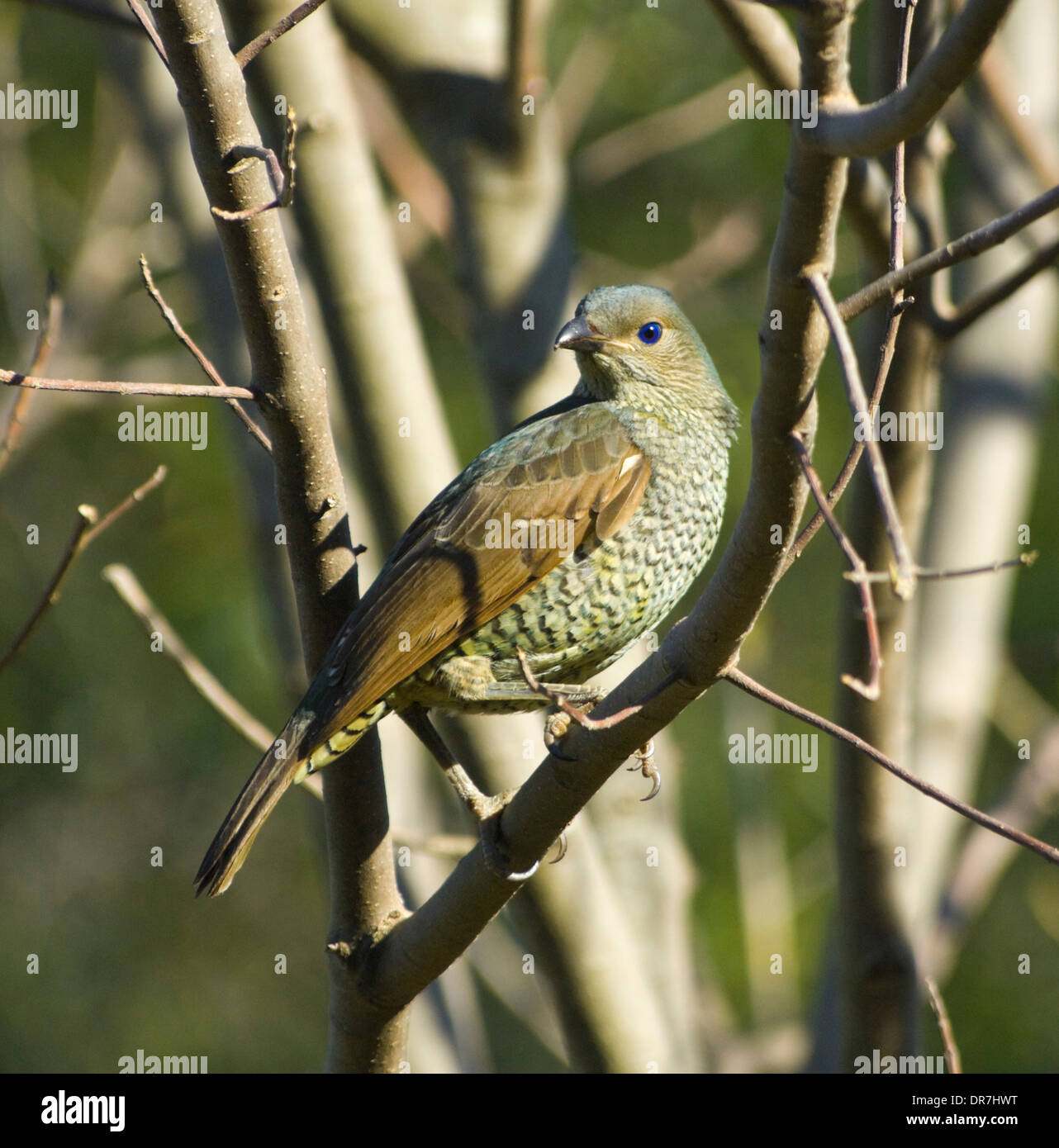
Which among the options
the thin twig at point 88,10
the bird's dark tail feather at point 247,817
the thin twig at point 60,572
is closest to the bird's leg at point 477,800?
the bird's dark tail feather at point 247,817

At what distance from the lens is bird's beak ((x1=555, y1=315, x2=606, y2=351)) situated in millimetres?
3586

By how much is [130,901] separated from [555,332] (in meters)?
6.41

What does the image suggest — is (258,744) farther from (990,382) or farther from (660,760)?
(990,382)

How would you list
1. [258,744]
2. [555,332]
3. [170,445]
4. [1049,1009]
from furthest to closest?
[170,445]
[1049,1009]
[555,332]
[258,744]

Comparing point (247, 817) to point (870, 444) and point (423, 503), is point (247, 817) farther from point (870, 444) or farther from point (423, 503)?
point (870, 444)

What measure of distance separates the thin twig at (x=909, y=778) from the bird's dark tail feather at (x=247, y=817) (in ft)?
3.77

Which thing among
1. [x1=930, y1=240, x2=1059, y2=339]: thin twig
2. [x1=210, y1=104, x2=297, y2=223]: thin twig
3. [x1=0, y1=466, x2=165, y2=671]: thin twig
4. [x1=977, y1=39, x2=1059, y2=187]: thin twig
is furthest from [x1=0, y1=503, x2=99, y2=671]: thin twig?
[x1=977, y1=39, x2=1059, y2=187]: thin twig

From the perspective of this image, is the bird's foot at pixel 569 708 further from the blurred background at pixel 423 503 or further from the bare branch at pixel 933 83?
the blurred background at pixel 423 503

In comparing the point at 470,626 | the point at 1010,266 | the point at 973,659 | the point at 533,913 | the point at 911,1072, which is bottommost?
the point at 911,1072

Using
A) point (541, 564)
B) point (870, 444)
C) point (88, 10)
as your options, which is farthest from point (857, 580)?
point (88, 10)

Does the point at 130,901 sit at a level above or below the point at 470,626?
below

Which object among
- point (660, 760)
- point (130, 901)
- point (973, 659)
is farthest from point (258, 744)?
point (130, 901)
